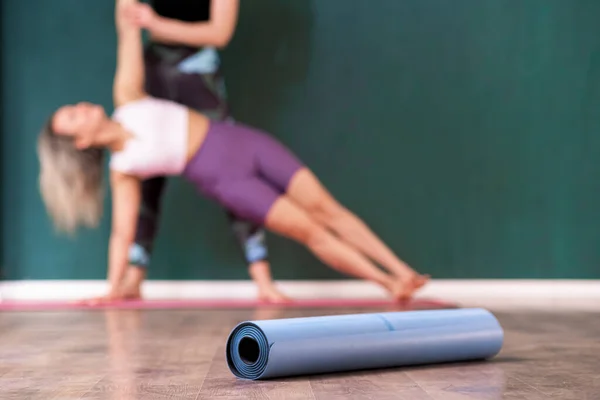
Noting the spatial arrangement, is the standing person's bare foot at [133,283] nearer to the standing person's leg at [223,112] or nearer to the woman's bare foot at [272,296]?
the standing person's leg at [223,112]

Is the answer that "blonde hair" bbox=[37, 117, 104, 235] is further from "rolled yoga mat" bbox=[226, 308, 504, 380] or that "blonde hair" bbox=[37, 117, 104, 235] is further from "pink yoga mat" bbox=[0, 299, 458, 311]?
"rolled yoga mat" bbox=[226, 308, 504, 380]

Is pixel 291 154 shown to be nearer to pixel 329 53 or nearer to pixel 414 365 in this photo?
pixel 329 53

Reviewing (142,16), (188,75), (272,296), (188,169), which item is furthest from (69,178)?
(272,296)

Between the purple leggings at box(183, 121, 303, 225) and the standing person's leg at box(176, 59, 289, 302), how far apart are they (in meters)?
0.12

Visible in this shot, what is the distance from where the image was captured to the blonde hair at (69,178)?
4367 mm

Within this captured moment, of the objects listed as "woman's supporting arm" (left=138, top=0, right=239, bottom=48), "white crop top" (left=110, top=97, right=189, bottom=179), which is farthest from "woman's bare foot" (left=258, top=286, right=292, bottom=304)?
"woman's supporting arm" (left=138, top=0, right=239, bottom=48)

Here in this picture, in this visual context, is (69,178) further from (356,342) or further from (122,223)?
(356,342)

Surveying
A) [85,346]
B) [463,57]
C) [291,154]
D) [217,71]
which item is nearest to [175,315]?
[85,346]

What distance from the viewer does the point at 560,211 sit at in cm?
484

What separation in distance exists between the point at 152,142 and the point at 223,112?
0.50 m

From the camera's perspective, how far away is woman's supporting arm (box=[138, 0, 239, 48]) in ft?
14.3

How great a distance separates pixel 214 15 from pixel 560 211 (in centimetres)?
245

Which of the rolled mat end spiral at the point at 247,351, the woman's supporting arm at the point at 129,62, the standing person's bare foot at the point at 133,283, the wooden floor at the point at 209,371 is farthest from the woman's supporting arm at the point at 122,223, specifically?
the rolled mat end spiral at the point at 247,351

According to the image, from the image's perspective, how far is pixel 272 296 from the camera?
14.2 ft
